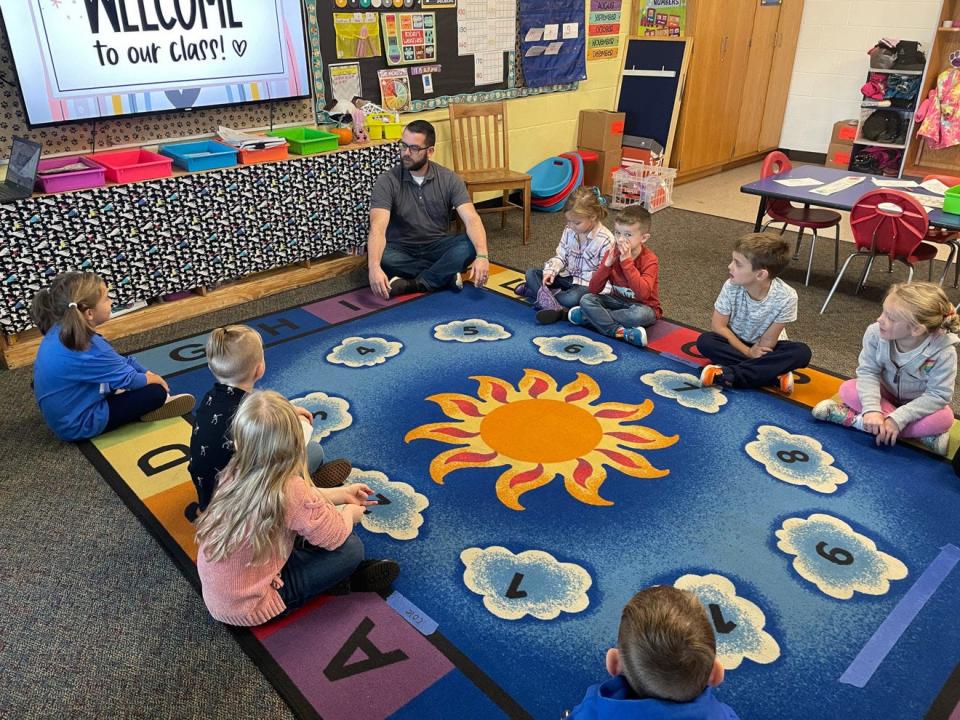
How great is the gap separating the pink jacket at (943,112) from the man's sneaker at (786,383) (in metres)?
4.45

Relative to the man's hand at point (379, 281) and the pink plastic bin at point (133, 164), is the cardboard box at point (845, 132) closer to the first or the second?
the man's hand at point (379, 281)

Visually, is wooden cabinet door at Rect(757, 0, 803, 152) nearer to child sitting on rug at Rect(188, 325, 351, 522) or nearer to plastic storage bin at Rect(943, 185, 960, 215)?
plastic storage bin at Rect(943, 185, 960, 215)

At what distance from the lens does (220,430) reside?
1.89m

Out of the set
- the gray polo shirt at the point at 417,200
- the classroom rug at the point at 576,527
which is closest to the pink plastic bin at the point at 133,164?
the classroom rug at the point at 576,527

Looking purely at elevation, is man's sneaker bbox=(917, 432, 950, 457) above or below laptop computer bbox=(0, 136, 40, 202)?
below

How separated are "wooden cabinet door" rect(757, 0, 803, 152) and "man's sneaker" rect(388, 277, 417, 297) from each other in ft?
16.3

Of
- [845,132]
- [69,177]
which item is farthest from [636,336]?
[845,132]

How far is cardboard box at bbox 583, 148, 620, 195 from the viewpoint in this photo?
5.89 meters

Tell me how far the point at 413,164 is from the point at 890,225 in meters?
2.42

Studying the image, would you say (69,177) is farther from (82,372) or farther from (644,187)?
(644,187)

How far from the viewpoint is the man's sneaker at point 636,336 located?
10.9 ft

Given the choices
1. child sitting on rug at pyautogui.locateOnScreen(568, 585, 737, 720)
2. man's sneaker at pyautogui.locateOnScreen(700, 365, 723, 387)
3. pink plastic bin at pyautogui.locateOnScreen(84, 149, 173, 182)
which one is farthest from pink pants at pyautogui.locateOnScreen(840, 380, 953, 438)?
pink plastic bin at pyautogui.locateOnScreen(84, 149, 173, 182)

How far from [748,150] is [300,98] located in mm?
4883

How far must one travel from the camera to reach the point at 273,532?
65.6 inches
